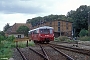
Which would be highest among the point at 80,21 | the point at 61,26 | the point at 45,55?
the point at 80,21

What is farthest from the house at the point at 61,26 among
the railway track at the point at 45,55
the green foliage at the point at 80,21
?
the railway track at the point at 45,55

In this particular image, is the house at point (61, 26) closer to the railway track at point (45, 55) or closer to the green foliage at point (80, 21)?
the green foliage at point (80, 21)

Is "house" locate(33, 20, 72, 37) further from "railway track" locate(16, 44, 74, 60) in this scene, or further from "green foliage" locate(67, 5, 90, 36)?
"railway track" locate(16, 44, 74, 60)

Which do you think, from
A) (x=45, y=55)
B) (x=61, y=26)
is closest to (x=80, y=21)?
(x=61, y=26)

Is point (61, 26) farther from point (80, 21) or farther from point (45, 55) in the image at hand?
point (45, 55)

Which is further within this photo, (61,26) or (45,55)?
(61,26)

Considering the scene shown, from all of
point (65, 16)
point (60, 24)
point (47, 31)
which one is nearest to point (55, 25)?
point (60, 24)

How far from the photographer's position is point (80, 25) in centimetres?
9381

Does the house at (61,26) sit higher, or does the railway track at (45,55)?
the house at (61,26)

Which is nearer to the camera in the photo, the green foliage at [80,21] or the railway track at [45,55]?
the railway track at [45,55]

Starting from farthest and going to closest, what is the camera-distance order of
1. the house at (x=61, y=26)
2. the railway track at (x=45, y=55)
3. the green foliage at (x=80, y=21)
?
the house at (x=61, y=26) < the green foliage at (x=80, y=21) < the railway track at (x=45, y=55)

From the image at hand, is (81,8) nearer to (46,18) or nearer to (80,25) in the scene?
(80,25)

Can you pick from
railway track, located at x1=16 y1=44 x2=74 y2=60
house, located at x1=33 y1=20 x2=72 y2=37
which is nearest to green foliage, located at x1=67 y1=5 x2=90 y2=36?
house, located at x1=33 y1=20 x2=72 y2=37

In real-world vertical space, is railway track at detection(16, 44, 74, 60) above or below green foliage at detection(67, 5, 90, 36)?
below
